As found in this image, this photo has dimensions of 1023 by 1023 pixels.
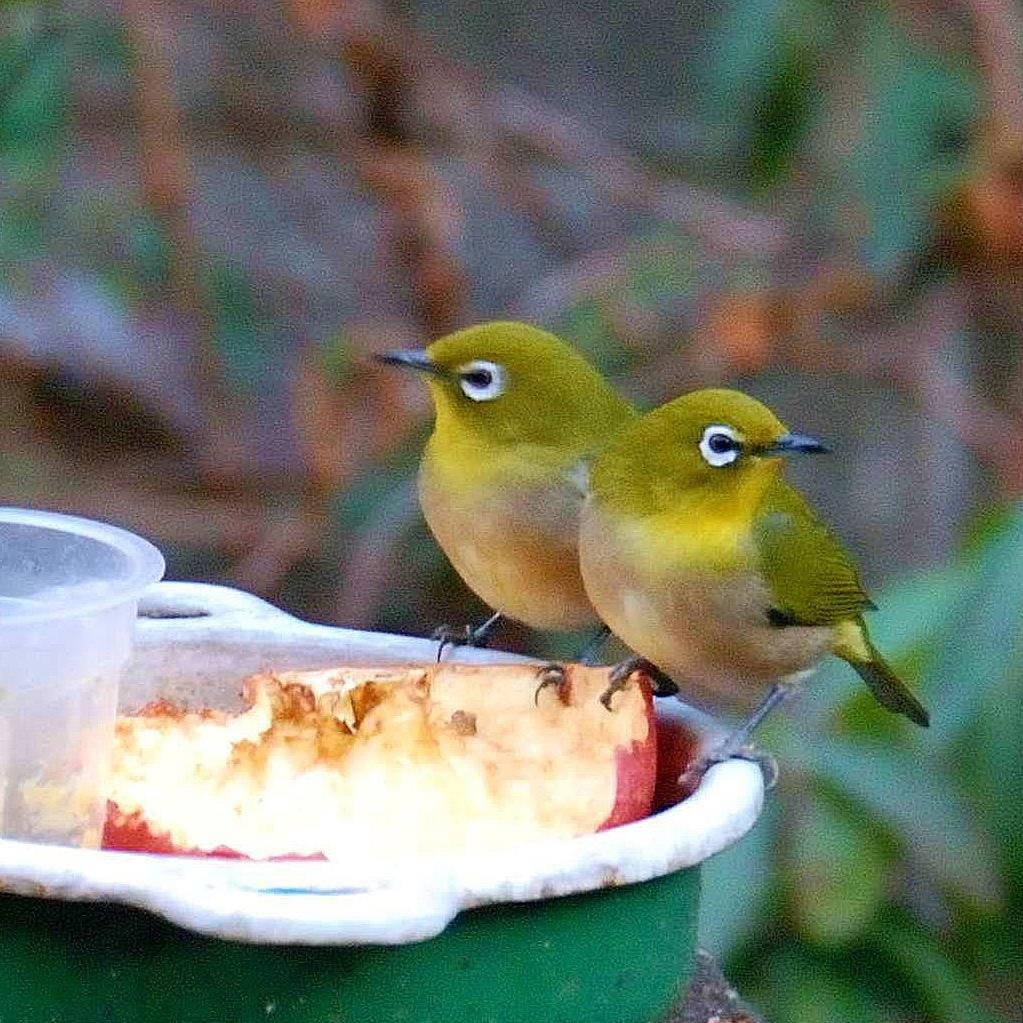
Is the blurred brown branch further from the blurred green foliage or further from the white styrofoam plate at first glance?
the white styrofoam plate

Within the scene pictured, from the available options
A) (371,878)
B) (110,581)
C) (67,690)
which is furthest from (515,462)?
(371,878)

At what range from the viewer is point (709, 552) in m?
3.13

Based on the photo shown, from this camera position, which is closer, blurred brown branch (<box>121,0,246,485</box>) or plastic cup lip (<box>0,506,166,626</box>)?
plastic cup lip (<box>0,506,166,626</box>)

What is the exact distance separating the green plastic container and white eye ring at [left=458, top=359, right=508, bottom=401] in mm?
1113

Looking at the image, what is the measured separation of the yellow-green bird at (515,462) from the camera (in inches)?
129

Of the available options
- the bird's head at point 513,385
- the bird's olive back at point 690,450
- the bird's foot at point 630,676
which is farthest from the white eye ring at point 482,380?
the bird's foot at point 630,676

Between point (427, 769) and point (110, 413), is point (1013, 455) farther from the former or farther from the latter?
point (427, 769)

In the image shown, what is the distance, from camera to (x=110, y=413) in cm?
761

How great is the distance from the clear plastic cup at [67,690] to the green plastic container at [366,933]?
303 mm

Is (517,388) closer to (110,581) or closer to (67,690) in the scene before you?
(110,581)

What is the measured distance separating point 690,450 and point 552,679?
48cm

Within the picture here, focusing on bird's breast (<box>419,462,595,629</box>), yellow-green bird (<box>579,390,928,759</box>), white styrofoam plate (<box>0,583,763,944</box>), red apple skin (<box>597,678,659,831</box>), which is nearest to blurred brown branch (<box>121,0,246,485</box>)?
bird's breast (<box>419,462,595,629</box>)

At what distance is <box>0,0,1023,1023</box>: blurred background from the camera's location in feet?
13.0

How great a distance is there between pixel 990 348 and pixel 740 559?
3.27 meters
